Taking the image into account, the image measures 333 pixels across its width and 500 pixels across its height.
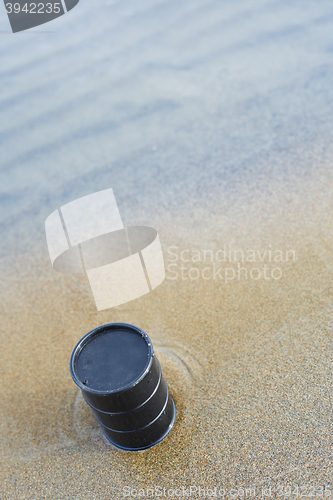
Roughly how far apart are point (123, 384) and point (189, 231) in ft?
9.16

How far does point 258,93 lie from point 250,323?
478 centimetres

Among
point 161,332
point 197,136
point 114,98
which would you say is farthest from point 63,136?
point 161,332

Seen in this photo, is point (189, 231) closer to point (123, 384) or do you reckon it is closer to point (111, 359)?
point (111, 359)

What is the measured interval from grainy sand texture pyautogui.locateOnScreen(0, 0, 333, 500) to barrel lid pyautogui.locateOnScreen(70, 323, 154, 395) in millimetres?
887

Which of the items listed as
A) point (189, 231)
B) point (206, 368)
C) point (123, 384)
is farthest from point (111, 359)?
point (189, 231)

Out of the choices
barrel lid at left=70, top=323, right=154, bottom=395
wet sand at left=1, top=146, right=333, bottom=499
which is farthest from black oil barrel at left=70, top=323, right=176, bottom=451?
wet sand at left=1, top=146, right=333, bottom=499

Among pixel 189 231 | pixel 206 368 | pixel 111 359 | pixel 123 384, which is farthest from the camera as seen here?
pixel 189 231

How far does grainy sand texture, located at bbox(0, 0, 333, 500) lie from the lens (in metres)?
3.34

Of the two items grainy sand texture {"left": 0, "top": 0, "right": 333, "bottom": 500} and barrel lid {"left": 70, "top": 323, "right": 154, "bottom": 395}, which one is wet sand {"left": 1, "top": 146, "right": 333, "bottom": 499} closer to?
grainy sand texture {"left": 0, "top": 0, "right": 333, "bottom": 500}

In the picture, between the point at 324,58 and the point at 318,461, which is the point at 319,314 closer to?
the point at 318,461

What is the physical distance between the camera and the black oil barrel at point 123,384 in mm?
2883

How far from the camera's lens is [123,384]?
113 inches

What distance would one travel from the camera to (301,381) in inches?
144

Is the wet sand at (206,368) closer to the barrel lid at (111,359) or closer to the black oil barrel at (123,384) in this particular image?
the black oil barrel at (123,384)
